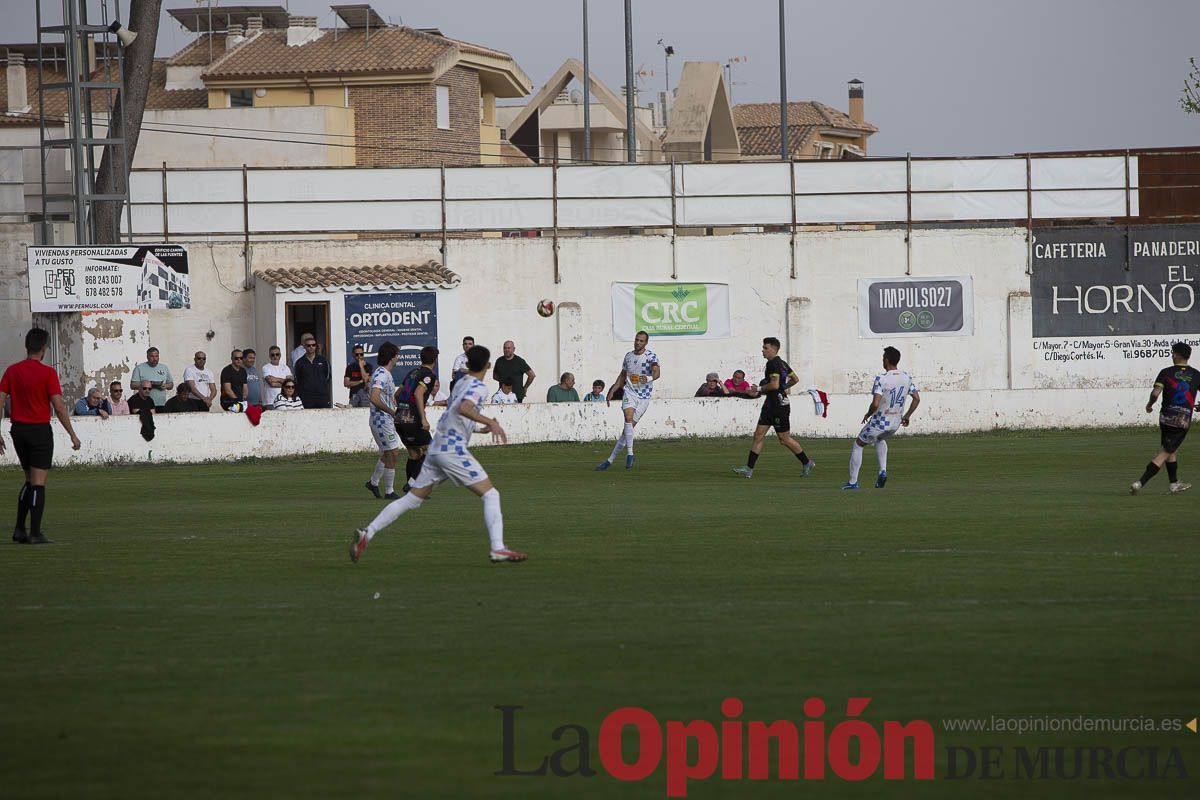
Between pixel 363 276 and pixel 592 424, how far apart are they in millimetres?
7619

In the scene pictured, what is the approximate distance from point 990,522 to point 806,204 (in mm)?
21903

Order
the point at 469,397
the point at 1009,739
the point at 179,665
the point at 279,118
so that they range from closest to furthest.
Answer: the point at 1009,739 < the point at 179,665 < the point at 469,397 < the point at 279,118

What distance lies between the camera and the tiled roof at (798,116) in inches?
3049

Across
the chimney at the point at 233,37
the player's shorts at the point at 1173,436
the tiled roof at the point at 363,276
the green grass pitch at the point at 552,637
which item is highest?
the chimney at the point at 233,37

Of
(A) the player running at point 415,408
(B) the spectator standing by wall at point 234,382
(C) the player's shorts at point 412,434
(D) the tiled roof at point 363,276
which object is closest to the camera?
(A) the player running at point 415,408

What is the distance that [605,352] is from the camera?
34125mm

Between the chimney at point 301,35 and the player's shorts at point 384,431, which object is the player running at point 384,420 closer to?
the player's shorts at point 384,431

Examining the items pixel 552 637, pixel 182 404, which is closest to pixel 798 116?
pixel 182 404

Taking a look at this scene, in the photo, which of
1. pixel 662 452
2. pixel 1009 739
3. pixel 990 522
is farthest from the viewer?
pixel 662 452

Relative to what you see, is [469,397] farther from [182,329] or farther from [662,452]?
[182,329]

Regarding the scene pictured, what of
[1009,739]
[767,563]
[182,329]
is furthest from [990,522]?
[182,329]

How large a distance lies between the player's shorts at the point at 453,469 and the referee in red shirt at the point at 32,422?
406 cm

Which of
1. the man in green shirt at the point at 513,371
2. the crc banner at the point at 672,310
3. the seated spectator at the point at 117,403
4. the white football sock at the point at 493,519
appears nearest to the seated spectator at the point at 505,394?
the man in green shirt at the point at 513,371

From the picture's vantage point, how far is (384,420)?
18062 mm
